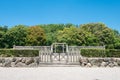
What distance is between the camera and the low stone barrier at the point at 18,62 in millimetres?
17062

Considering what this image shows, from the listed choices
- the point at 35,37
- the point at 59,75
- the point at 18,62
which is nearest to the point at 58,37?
the point at 35,37

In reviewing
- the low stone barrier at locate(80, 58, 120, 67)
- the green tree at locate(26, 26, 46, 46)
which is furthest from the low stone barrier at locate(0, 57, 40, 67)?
the green tree at locate(26, 26, 46, 46)

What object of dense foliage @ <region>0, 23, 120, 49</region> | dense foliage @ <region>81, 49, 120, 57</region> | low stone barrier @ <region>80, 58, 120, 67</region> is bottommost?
low stone barrier @ <region>80, 58, 120, 67</region>

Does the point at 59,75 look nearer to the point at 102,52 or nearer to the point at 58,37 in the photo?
the point at 102,52

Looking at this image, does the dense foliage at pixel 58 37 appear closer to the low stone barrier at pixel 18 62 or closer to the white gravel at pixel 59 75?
the low stone barrier at pixel 18 62

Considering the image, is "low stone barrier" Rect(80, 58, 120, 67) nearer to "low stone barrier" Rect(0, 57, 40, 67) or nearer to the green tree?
"low stone barrier" Rect(0, 57, 40, 67)

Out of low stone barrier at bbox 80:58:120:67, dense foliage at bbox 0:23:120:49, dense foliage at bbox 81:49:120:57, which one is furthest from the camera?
dense foliage at bbox 0:23:120:49

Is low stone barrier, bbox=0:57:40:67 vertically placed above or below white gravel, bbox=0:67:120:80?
above

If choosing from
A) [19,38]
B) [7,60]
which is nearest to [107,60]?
[7,60]

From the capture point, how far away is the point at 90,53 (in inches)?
706

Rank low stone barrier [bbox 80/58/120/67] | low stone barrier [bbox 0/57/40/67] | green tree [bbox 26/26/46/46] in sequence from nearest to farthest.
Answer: low stone barrier [bbox 0/57/40/67], low stone barrier [bbox 80/58/120/67], green tree [bbox 26/26/46/46]

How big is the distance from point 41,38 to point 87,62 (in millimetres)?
27123

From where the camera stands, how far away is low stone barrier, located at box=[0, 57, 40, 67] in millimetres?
17062

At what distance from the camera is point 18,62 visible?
17.1m
